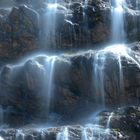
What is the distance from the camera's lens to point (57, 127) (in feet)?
64.2

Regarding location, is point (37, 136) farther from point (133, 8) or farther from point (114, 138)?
point (133, 8)

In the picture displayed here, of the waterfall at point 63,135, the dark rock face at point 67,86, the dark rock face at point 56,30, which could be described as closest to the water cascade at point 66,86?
the dark rock face at point 67,86

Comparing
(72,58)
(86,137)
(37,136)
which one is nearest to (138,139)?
(86,137)

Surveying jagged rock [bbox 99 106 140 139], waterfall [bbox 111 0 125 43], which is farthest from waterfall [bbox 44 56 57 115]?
waterfall [bbox 111 0 125 43]

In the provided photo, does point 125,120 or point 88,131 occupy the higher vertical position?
point 125,120

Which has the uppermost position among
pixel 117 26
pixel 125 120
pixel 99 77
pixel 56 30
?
pixel 117 26

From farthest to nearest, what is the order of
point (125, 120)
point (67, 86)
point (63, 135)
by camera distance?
point (67, 86), point (125, 120), point (63, 135)

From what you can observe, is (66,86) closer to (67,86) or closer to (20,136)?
(67,86)

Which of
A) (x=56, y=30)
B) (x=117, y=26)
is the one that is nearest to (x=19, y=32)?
(x=56, y=30)

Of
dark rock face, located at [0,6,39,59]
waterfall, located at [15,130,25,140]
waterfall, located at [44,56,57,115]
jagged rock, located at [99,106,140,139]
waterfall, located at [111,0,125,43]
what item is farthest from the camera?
waterfall, located at [111,0,125,43]

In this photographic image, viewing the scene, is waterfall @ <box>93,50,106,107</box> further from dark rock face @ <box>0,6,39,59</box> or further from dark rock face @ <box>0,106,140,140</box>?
dark rock face @ <box>0,6,39,59</box>

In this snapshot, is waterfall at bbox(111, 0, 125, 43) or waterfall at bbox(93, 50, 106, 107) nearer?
waterfall at bbox(93, 50, 106, 107)

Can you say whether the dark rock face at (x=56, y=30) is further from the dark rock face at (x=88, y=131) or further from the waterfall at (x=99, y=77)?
the dark rock face at (x=88, y=131)

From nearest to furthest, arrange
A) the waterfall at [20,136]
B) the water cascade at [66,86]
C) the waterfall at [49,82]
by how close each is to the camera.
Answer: the waterfall at [20,136], the water cascade at [66,86], the waterfall at [49,82]
